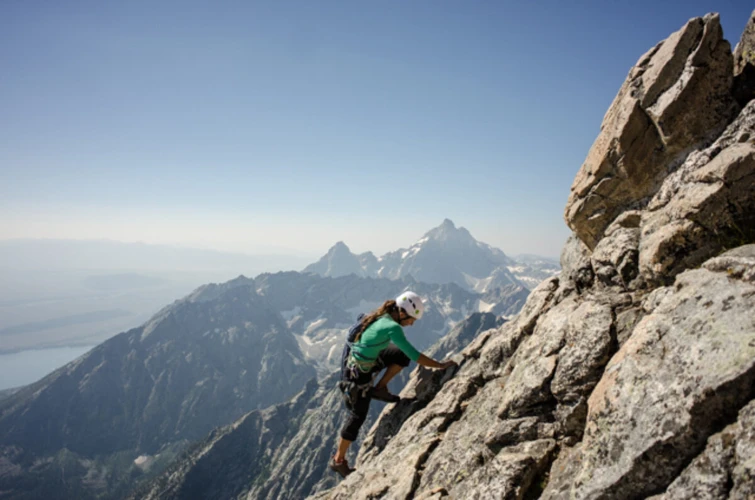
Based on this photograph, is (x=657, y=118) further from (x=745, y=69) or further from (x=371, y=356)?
(x=371, y=356)

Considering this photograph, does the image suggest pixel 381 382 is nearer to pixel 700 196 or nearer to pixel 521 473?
pixel 521 473

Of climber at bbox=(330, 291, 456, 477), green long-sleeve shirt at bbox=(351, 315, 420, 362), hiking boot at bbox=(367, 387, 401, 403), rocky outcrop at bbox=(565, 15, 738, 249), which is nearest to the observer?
rocky outcrop at bbox=(565, 15, 738, 249)

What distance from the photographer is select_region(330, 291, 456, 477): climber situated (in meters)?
12.9

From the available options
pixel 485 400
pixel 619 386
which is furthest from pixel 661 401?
pixel 485 400

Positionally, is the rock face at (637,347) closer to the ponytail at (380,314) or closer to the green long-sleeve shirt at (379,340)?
the green long-sleeve shirt at (379,340)

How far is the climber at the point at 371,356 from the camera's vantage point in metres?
12.9

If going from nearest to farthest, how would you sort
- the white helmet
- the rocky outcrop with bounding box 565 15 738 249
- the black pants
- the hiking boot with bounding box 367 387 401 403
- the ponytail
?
the rocky outcrop with bounding box 565 15 738 249, the black pants, the white helmet, the ponytail, the hiking boot with bounding box 367 387 401 403


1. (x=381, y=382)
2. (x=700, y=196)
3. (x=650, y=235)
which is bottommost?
(x=381, y=382)

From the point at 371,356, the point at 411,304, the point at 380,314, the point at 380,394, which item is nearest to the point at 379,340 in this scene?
the point at 371,356

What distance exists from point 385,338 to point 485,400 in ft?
13.0

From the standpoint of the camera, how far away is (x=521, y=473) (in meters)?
8.28

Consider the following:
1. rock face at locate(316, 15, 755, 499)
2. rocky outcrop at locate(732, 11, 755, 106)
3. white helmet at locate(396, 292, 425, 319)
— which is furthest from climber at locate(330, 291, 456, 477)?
rocky outcrop at locate(732, 11, 755, 106)

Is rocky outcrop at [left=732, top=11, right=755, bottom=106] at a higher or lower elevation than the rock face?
higher

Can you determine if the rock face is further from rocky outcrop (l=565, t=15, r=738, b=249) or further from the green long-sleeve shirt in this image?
the green long-sleeve shirt
